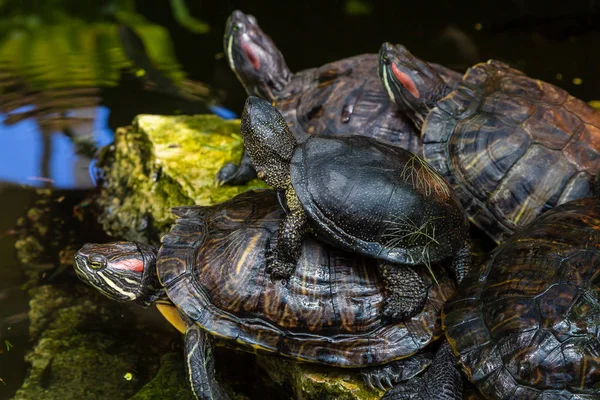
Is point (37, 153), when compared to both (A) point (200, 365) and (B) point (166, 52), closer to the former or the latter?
(B) point (166, 52)

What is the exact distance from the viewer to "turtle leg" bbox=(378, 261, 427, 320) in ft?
11.7

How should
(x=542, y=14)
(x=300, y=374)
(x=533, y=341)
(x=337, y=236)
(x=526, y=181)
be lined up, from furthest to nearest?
(x=542, y=14) → (x=526, y=181) → (x=300, y=374) → (x=337, y=236) → (x=533, y=341)

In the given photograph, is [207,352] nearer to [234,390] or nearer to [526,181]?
[234,390]

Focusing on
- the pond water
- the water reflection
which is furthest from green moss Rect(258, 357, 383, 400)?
the water reflection

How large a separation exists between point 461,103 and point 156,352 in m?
3.02

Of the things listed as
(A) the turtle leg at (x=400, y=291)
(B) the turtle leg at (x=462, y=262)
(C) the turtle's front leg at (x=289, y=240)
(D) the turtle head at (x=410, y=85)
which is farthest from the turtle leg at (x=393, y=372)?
(D) the turtle head at (x=410, y=85)

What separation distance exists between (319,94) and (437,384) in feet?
9.12

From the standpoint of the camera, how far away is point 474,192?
4.53 meters

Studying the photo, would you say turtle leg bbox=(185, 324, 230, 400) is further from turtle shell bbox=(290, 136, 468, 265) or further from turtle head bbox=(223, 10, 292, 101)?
turtle head bbox=(223, 10, 292, 101)

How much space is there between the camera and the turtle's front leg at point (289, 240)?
11.6 ft

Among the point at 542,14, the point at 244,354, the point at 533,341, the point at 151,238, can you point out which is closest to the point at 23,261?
the point at 151,238

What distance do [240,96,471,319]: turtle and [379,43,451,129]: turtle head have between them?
135 cm

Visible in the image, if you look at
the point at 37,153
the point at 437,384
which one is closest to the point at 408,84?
the point at 437,384

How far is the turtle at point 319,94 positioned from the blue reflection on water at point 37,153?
1833 millimetres
